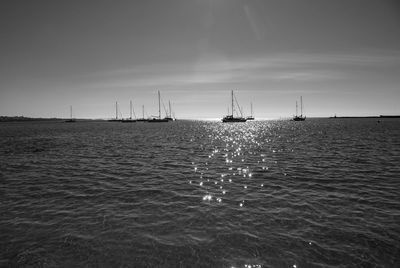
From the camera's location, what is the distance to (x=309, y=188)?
16984 millimetres

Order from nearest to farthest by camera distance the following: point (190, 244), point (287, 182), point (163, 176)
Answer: point (190, 244), point (287, 182), point (163, 176)

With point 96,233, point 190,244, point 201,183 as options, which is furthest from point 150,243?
point 201,183

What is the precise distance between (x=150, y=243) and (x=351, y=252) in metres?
7.40

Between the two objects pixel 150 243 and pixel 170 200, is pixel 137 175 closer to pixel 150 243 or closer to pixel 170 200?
pixel 170 200

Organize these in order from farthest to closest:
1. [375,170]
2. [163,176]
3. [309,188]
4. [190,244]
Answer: [375,170], [163,176], [309,188], [190,244]

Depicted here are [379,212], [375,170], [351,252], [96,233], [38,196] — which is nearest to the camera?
[351,252]

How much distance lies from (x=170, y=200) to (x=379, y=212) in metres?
11.0

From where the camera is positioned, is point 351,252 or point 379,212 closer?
point 351,252

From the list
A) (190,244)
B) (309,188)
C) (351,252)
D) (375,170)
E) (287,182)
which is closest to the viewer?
(351,252)

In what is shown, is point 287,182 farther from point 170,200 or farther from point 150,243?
point 150,243

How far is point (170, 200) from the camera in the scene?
1452 cm

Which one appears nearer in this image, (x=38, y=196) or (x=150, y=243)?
(x=150, y=243)

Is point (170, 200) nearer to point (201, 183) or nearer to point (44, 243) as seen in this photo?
point (201, 183)

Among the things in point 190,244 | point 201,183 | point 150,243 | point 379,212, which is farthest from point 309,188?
point 150,243
